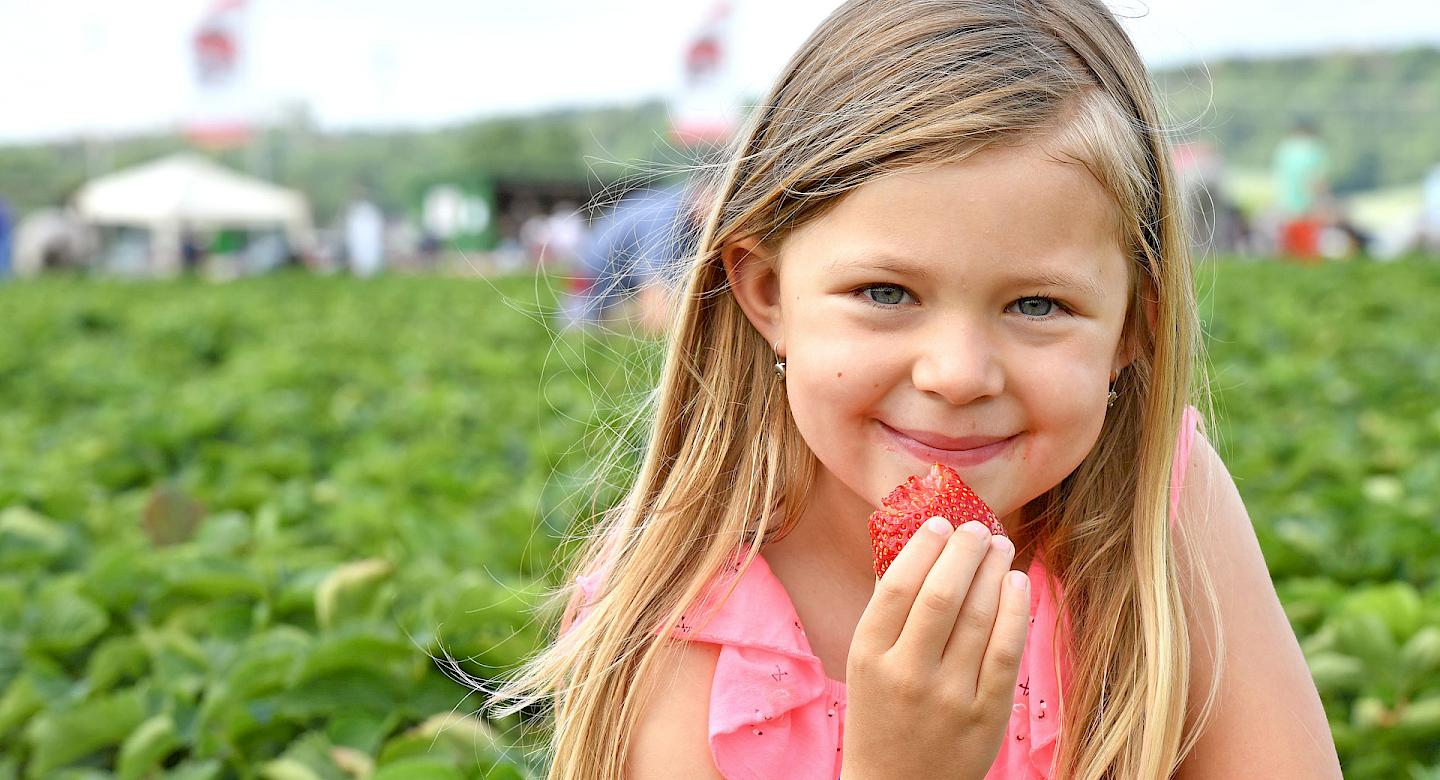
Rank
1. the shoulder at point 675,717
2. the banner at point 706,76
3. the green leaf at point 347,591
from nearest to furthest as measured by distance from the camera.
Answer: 1. the shoulder at point 675,717
2. the green leaf at point 347,591
3. the banner at point 706,76

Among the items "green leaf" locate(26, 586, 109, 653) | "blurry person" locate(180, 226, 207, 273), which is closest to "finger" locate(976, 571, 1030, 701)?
"green leaf" locate(26, 586, 109, 653)

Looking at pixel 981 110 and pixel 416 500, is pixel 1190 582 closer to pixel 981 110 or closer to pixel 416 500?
pixel 981 110

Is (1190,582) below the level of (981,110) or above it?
below

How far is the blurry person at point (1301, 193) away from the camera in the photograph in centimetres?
1634

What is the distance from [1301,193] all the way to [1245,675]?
1657cm

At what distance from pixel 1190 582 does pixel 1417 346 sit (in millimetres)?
4629

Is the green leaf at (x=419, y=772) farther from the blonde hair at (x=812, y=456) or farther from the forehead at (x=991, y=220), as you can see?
the forehead at (x=991, y=220)

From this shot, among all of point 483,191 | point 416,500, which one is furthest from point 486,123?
point 416,500

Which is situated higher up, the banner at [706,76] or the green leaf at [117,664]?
the banner at [706,76]

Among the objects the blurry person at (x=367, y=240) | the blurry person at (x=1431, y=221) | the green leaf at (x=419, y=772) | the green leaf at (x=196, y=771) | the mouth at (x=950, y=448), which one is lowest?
the green leaf at (x=196, y=771)

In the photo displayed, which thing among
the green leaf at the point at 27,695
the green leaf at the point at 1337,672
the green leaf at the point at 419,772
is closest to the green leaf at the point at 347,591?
the green leaf at the point at 27,695

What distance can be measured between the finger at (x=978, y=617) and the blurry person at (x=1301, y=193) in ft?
53.4

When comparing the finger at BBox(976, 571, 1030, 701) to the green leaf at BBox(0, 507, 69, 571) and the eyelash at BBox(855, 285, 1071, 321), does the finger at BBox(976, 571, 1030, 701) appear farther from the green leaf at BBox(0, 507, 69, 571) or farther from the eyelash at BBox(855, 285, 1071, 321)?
the green leaf at BBox(0, 507, 69, 571)

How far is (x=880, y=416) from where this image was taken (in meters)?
1.44
